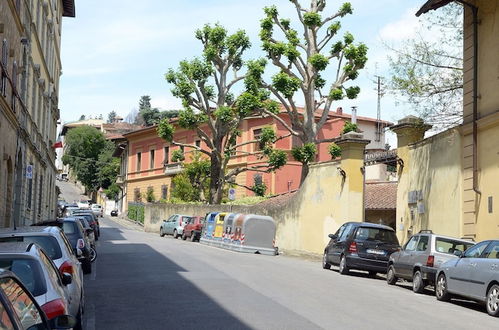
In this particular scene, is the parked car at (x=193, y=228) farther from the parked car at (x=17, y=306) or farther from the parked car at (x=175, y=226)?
the parked car at (x=17, y=306)

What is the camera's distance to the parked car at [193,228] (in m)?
41.4

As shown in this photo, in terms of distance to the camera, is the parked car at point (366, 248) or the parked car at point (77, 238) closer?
the parked car at point (77, 238)

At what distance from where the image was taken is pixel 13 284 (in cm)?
477

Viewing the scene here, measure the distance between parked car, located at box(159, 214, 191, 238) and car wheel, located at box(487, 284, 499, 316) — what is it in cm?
3231

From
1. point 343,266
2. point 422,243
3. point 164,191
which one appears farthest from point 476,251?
point 164,191

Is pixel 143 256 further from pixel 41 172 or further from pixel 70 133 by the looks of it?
pixel 70 133

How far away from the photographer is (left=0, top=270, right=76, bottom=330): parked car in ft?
13.1

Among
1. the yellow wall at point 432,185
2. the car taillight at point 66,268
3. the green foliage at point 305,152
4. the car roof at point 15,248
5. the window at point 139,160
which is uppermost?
the window at point 139,160

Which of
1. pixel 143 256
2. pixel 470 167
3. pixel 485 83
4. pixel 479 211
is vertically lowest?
pixel 143 256

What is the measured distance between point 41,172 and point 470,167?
24694 millimetres

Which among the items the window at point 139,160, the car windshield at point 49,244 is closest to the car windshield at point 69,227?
the car windshield at point 49,244

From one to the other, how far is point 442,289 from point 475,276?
64.9 inches

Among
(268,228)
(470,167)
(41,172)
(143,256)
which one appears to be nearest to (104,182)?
(41,172)

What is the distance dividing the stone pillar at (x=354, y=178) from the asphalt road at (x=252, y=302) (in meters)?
7.82
